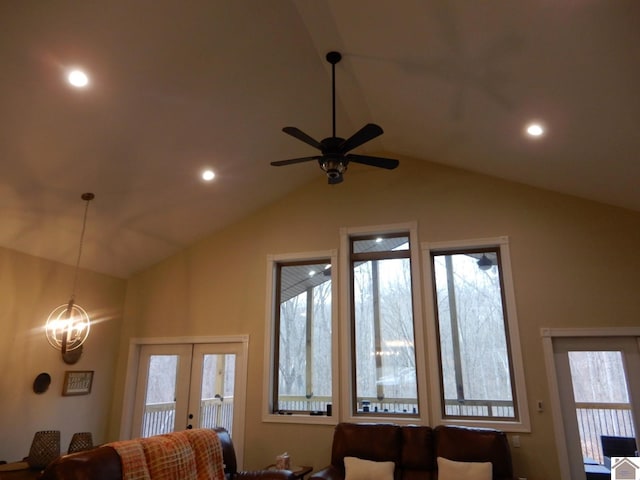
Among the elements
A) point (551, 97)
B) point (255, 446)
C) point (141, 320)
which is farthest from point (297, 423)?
point (551, 97)

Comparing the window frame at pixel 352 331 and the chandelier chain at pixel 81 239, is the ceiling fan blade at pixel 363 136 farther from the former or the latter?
the chandelier chain at pixel 81 239

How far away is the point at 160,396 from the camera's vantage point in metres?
6.11

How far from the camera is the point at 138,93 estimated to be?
377 centimetres

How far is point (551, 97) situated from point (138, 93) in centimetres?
351

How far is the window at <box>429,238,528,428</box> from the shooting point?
16.0 feet

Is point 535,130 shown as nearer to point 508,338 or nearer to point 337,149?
point 337,149

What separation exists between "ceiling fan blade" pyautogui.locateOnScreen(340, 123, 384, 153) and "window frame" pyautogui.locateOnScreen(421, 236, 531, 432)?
8.12 feet

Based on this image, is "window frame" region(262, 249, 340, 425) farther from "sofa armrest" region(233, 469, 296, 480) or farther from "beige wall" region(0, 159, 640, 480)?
"sofa armrest" region(233, 469, 296, 480)

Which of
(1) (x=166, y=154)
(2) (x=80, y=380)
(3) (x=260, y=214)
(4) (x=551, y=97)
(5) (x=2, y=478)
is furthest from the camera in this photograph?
(3) (x=260, y=214)

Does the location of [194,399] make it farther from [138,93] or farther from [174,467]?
[138,93]

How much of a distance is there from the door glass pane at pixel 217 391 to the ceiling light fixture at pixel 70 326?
166 centimetres

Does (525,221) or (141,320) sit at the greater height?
(525,221)

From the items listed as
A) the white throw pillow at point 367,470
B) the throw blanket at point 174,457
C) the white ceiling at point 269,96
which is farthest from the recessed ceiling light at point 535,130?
the throw blanket at point 174,457

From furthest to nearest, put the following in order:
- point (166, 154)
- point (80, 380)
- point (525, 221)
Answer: point (80, 380) < point (525, 221) < point (166, 154)
